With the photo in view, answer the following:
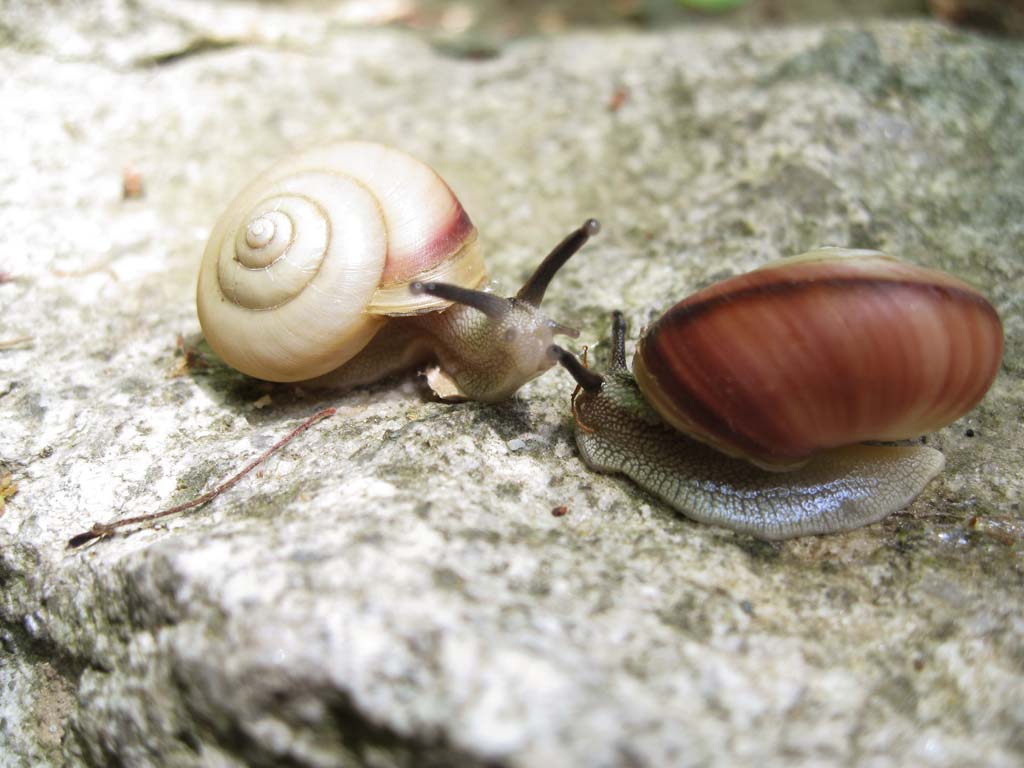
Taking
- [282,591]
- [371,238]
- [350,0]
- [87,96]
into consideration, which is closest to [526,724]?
[282,591]

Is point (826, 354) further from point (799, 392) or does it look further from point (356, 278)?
point (356, 278)

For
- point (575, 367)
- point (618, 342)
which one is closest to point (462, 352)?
point (575, 367)

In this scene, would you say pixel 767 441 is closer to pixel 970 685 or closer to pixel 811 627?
pixel 811 627

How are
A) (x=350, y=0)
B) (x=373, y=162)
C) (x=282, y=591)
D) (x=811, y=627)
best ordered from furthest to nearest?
(x=350, y=0) → (x=373, y=162) → (x=811, y=627) → (x=282, y=591)

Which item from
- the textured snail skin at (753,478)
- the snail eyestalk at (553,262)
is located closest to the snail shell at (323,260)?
the snail eyestalk at (553,262)

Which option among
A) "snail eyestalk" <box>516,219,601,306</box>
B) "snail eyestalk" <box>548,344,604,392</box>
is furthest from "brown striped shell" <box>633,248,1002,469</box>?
"snail eyestalk" <box>516,219,601,306</box>

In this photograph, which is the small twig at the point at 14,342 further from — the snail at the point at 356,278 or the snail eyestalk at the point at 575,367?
the snail eyestalk at the point at 575,367
